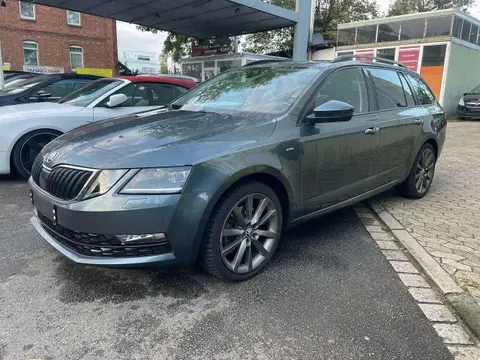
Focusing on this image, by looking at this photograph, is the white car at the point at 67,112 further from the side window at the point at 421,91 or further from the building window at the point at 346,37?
the building window at the point at 346,37

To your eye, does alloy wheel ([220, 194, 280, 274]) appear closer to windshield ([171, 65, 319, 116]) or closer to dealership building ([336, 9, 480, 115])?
windshield ([171, 65, 319, 116])

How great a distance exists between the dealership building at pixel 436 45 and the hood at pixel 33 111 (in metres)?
13.8

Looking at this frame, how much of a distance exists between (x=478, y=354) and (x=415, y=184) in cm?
298

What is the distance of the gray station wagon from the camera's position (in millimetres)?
2418

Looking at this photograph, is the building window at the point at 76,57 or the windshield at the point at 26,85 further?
the building window at the point at 76,57

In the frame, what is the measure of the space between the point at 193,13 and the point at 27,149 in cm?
735

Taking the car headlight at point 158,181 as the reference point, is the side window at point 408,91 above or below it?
above

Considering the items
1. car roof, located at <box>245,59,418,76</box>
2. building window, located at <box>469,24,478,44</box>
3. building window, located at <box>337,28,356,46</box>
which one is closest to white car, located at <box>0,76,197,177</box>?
car roof, located at <box>245,59,418,76</box>

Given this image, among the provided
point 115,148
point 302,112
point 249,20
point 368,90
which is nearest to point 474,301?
point 302,112

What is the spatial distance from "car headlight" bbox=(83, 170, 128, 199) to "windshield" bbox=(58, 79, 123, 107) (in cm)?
376

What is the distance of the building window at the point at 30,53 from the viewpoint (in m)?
23.9

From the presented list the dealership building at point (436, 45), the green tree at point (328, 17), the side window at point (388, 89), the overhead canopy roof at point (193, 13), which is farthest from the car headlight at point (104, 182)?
the green tree at point (328, 17)

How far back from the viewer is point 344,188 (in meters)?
3.63

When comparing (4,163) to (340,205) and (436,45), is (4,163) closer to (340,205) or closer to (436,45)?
(340,205)
